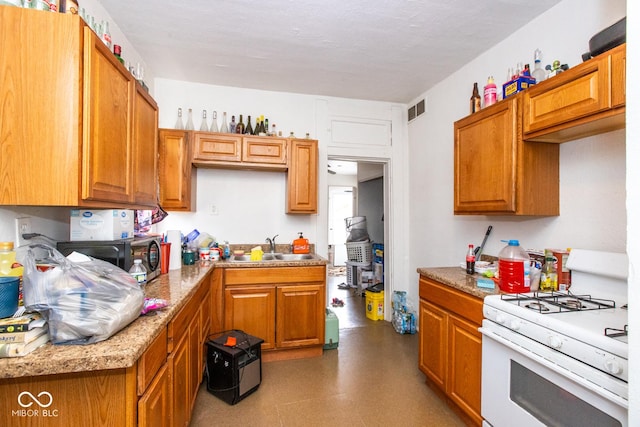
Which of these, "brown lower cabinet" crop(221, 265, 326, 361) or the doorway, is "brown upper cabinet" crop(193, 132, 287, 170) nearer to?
the doorway

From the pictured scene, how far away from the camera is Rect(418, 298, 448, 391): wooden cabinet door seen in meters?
2.07

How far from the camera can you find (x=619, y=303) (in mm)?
1507

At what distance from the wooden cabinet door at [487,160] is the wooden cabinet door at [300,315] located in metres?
1.51

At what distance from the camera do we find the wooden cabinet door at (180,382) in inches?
58.0

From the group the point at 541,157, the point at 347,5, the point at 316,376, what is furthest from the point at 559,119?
the point at 316,376

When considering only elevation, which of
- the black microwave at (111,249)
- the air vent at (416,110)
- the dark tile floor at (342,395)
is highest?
the air vent at (416,110)

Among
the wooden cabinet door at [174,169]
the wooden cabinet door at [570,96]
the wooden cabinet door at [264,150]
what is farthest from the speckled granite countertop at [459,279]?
the wooden cabinet door at [174,169]

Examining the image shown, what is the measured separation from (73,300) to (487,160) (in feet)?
7.84

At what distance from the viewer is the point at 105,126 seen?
131cm

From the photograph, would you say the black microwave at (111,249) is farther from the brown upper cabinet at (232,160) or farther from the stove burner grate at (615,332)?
the stove burner grate at (615,332)

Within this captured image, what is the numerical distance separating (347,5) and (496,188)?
5.22 ft

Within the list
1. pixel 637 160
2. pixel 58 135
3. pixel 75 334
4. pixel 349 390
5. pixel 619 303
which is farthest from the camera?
pixel 349 390

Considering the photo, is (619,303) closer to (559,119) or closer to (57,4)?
(559,119)

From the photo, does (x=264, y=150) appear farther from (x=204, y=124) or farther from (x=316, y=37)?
(x=316, y=37)
